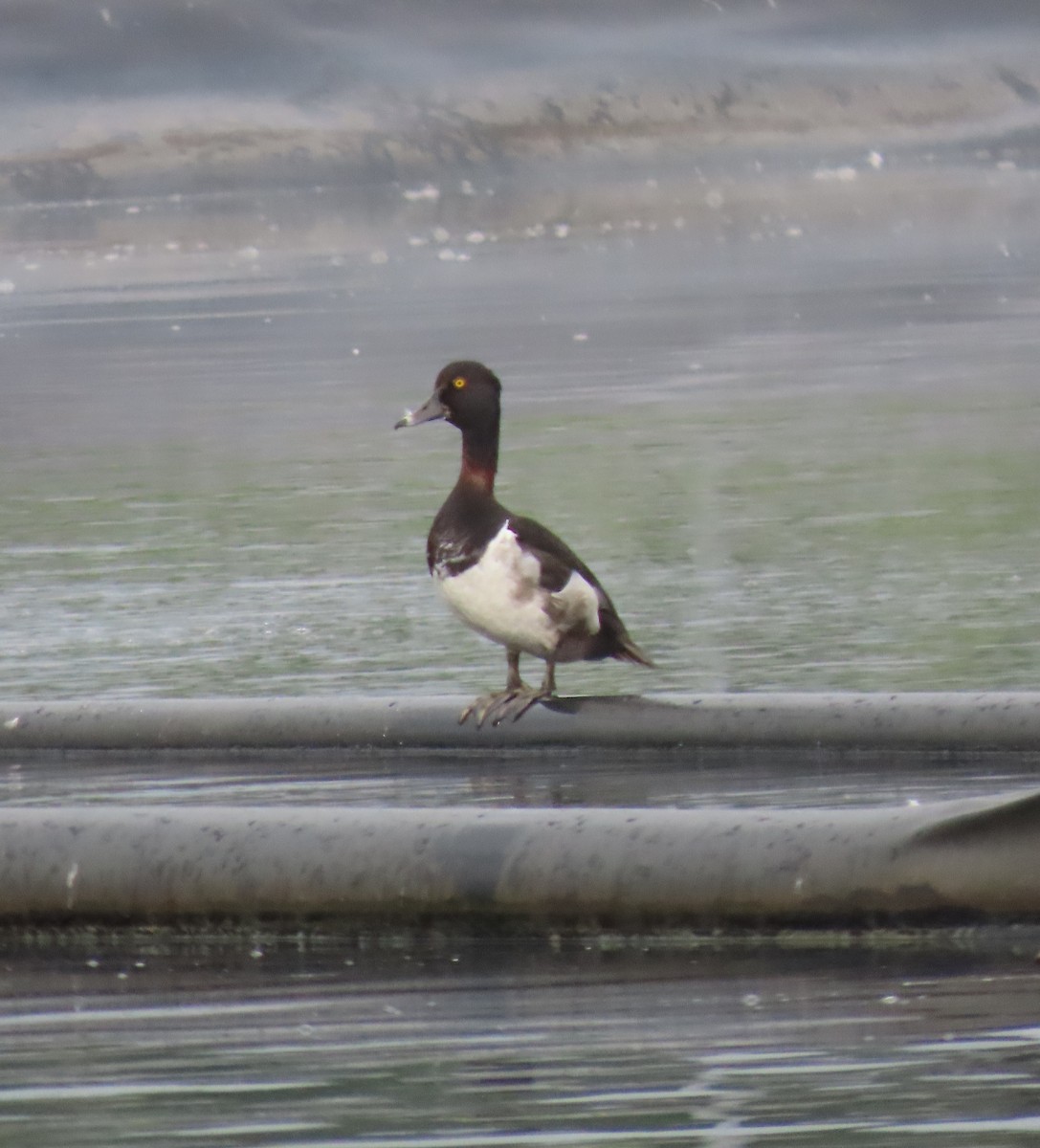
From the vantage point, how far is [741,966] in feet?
18.6

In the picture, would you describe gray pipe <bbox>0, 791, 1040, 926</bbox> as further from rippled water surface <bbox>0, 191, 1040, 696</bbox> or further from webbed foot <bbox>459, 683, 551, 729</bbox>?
rippled water surface <bbox>0, 191, 1040, 696</bbox>

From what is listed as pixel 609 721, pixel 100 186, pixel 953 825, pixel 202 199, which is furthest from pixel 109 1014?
pixel 100 186

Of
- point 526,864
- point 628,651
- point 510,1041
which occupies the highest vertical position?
point 628,651

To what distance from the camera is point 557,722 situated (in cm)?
793

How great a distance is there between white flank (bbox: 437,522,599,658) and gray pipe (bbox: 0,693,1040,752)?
214mm

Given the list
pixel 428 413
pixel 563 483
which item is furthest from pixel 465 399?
pixel 563 483

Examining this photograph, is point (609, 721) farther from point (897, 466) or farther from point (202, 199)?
point (202, 199)

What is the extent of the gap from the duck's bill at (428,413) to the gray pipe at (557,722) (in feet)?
2.38

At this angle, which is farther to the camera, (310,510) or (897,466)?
(897,466)

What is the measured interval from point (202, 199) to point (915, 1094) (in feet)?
308

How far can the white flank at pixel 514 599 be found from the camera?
7762mm

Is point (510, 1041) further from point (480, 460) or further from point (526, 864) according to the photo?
point (480, 460)

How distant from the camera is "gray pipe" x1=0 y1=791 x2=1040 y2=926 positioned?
5684 millimetres

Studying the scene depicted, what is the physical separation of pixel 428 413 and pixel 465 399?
0.12 meters
